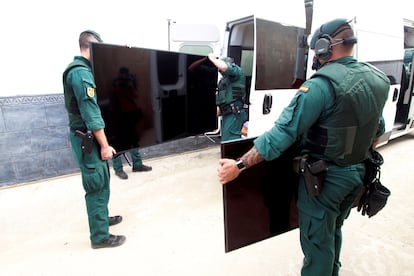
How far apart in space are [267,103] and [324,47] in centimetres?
159

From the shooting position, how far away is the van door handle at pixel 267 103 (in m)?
2.98

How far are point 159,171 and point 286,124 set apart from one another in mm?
2997

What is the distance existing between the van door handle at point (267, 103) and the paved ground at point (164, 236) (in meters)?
1.17

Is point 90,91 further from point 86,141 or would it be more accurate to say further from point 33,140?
point 33,140

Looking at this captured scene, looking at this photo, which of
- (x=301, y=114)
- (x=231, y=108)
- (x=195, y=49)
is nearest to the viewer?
(x=301, y=114)

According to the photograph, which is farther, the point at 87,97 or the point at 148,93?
the point at 148,93

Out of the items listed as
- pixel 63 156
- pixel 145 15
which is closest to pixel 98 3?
pixel 145 15

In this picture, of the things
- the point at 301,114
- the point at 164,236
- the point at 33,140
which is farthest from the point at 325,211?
the point at 33,140

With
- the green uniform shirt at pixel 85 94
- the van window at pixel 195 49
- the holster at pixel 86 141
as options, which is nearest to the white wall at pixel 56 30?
the van window at pixel 195 49

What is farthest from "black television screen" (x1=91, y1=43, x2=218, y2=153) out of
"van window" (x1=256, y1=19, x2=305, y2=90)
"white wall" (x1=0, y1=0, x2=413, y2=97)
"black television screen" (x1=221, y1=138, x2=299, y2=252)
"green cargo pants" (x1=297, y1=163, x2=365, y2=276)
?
"green cargo pants" (x1=297, y1=163, x2=365, y2=276)

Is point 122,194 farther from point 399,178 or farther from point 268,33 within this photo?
point 399,178

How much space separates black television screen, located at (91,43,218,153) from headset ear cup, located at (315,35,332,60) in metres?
1.26

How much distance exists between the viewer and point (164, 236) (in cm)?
247

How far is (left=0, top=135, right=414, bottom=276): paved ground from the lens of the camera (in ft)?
6.79
